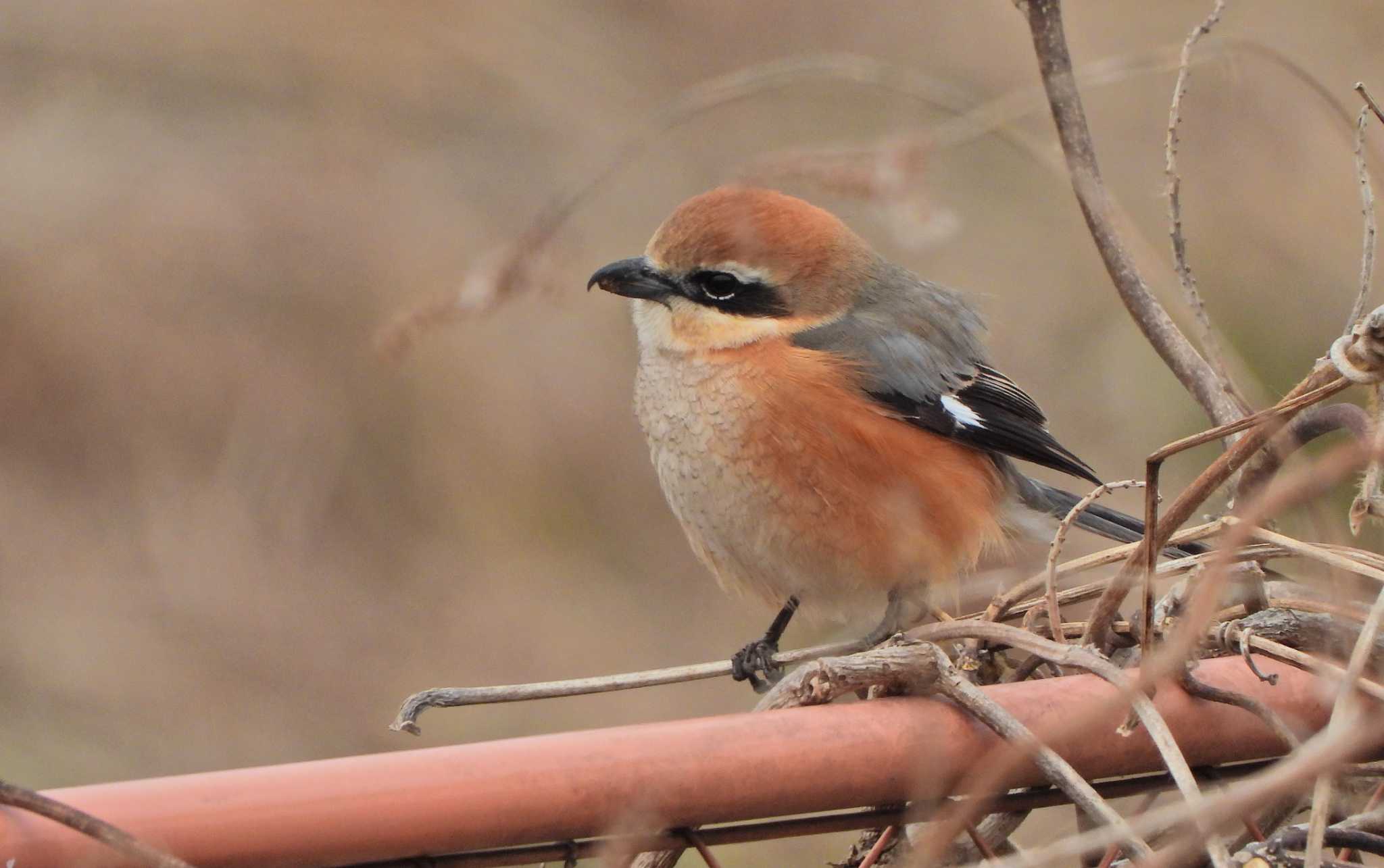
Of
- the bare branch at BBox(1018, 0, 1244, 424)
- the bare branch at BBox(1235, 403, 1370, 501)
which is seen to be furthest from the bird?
the bare branch at BBox(1235, 403, 1370, 501)

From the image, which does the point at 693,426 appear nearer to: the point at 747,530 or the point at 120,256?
the point at 747,530

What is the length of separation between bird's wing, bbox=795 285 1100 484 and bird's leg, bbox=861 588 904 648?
0.31 meters

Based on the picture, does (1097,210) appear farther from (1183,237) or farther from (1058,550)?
(1058,550)

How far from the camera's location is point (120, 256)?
4.87m

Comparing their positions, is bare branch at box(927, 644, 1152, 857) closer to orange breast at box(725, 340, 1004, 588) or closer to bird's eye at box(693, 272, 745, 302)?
orange breast at box(725, 340, 1004, 588)

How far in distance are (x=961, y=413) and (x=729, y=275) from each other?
485 millimetres

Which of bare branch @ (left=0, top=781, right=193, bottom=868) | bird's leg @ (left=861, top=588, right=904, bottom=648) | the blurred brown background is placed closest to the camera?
bare branch @ (left=0, top=781, right=193, bottom=868)

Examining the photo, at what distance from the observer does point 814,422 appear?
93.9 inches

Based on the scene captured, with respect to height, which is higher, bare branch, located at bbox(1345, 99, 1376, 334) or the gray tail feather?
the gray tail feather

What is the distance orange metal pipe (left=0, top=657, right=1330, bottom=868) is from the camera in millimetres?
1128

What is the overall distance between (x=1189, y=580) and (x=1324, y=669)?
170 millimetres

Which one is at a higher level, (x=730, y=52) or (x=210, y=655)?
(x=730, y=52)

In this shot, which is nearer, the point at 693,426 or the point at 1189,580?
the point at 1189,580

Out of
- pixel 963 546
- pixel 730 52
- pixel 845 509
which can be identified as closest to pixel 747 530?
pixel 845 509
